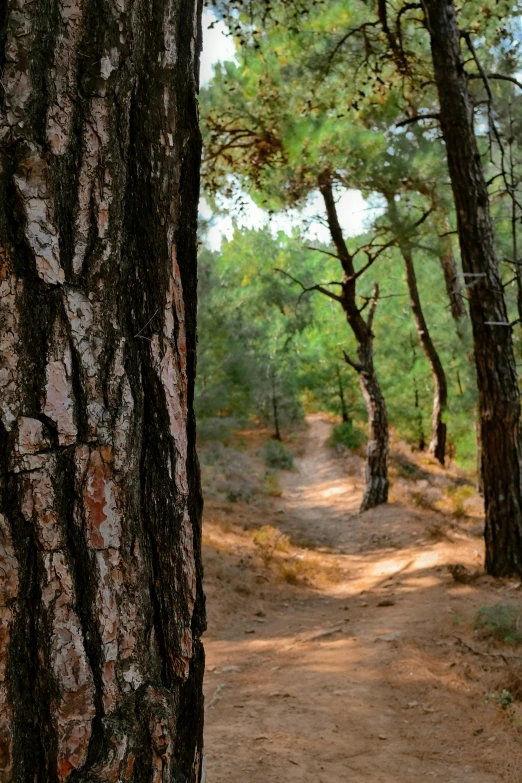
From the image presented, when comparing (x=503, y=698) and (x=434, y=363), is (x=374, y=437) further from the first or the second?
(x=503, y=698)

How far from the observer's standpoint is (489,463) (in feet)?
19.8

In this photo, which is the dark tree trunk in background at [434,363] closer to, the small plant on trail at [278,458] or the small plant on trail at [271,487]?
the small plant on trail at [271,487]

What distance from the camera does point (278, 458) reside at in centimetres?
1891

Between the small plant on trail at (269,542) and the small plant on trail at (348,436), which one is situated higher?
the small plant on trail at (348,436)

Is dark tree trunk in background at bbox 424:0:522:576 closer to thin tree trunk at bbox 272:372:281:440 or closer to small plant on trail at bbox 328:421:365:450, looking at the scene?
small plant on trail at bbox 328:421:365:450

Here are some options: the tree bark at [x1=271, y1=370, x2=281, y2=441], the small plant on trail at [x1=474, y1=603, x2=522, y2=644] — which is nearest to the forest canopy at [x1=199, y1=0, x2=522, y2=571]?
the tree bark at [x1=271, y1=370, x2=281, y2=441]

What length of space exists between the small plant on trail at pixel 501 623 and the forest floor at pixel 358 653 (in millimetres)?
62

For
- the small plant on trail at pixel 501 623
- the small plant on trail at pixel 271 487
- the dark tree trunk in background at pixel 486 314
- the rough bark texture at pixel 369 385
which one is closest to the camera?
the small plant on trail at pixel 501 623

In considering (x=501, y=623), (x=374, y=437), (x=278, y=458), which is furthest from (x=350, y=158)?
(x=278, y=458)

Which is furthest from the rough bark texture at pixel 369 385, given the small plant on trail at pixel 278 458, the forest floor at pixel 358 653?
the small plant on trail at pixel 278 458

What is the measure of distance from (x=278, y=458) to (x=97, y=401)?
58.7 ft

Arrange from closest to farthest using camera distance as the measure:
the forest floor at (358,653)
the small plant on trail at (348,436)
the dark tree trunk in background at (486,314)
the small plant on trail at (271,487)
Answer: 1. the forest floor at (358,653)
2. the dark tree trunk in background at (486,314)
3. the small plant on trail at (271,487)
4. the small plant on trail at (348,436)

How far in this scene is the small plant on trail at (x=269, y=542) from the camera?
823 centimetres

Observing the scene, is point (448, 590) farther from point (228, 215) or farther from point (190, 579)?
point (228, 215)
